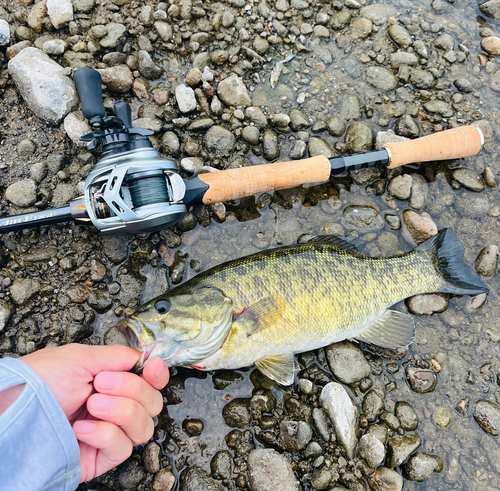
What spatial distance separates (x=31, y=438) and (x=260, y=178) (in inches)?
110

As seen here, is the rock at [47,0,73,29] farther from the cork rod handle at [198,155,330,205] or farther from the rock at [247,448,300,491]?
the rock at [247,448,300,491]

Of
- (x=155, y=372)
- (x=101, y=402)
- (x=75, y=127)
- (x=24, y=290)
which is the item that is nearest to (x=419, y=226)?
(x=155, y=372)

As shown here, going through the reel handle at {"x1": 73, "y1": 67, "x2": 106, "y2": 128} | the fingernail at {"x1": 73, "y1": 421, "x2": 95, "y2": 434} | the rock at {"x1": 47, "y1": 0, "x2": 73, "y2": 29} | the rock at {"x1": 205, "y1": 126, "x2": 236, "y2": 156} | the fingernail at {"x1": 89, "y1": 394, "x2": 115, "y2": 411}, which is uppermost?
the rock at {"x1": 47, "y1": 0, "x2": 73, "y2": 29}

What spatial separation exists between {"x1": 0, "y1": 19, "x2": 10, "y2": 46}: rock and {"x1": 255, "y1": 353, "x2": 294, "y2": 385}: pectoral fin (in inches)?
182

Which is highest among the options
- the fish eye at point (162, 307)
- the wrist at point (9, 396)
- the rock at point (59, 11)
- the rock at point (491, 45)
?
the rock at point (59, 11)

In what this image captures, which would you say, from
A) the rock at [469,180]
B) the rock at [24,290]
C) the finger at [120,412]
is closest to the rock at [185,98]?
the rock at [24,290]

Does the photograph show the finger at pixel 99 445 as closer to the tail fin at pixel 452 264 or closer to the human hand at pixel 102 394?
the human hand at pixel 102 394

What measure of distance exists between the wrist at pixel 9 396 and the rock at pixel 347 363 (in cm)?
269

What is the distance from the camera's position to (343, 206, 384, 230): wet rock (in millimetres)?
4191

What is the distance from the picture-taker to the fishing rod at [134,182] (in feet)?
10.4

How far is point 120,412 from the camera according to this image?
8.75ft

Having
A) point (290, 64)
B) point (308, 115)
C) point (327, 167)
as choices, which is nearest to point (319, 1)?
point (290, 64)

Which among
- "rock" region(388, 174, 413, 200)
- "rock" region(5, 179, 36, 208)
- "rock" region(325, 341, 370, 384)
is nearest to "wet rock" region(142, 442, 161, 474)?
"rock" region(325, 341, 370, 384)

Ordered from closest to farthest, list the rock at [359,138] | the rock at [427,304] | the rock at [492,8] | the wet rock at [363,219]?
1. the rock at [427,304]
2. the wet rock at [363,219]
3. the rock at [359,138]
4. the rock at [492,8]
